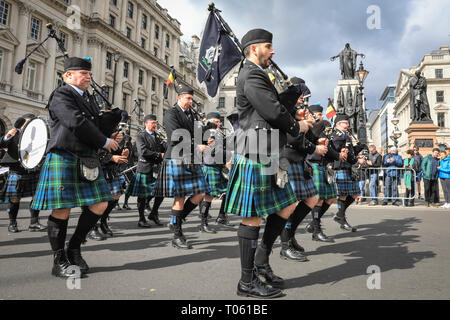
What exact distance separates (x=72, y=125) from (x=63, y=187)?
563 millimetres

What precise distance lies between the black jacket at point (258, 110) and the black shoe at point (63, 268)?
180cm

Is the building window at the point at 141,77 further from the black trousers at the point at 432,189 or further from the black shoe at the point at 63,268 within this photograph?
the black shoe at the point at 63,268

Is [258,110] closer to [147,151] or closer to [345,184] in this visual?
[147,151]

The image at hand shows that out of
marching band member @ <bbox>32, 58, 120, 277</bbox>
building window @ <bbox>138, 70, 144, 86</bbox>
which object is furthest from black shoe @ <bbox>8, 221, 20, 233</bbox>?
building window @ <bbox>138, 70, 144, 86</bbox>

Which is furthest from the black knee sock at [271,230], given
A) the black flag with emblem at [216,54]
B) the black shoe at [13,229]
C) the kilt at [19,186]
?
the kilt at [19,186]

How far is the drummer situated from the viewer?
5.29 meters

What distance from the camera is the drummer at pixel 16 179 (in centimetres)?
529

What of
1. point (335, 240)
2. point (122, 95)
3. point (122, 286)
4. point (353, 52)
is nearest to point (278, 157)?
point (122, 286)

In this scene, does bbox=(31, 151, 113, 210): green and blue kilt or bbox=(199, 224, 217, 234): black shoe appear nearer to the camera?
bbox=(31, 151, 113, 210): green and blue kilt

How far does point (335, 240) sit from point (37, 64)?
27914 mm

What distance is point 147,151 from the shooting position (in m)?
5.58

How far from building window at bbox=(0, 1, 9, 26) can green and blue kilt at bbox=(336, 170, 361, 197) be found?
2638 cm

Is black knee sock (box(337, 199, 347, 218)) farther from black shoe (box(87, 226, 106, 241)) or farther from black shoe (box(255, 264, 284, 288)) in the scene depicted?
black shoe (box(87, 226, 106, 241))

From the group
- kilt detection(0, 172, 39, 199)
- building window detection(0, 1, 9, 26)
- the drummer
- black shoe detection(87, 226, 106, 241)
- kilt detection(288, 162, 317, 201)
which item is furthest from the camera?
building window detection(0, 1, 9, 26)
